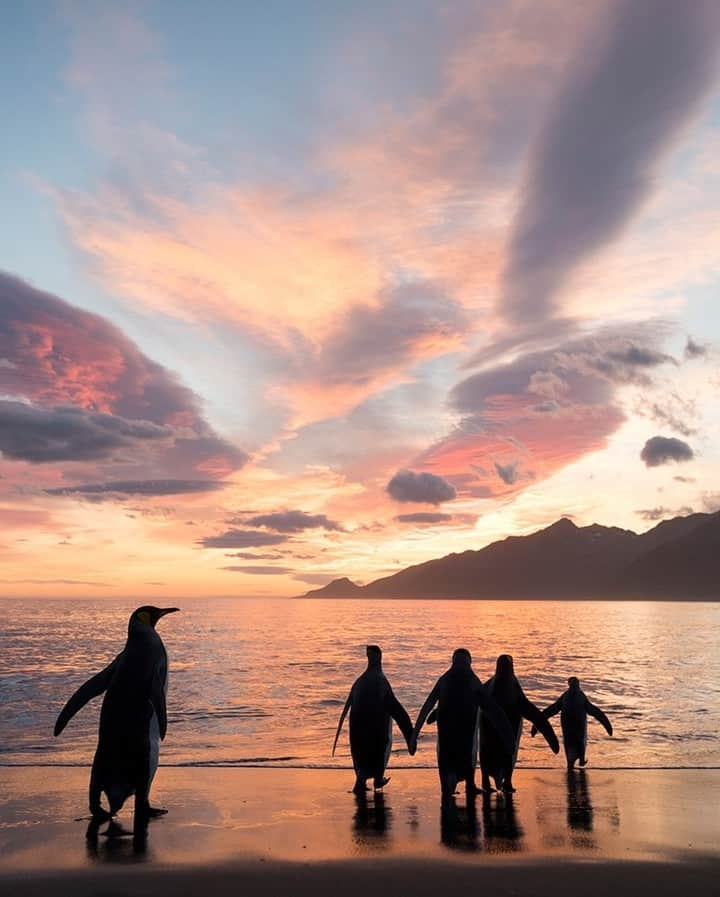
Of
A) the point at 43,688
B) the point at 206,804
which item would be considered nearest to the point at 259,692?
the point at 43,688

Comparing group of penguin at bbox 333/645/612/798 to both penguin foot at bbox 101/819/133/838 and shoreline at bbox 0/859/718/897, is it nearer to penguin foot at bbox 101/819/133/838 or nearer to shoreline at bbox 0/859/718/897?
shoreline at bbox 0/859/718/897

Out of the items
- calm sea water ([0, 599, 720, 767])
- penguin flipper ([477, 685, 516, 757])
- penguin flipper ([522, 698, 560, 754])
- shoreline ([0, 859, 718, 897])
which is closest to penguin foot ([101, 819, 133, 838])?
shoreline ([0, 859, 718, 897])

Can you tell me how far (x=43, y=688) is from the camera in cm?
3669

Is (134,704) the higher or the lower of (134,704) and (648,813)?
the higher

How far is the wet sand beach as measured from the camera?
7.70 m

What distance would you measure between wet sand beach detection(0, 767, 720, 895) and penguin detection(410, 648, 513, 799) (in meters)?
0.43

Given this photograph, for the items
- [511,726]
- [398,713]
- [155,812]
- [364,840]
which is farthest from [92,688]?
[511,726]

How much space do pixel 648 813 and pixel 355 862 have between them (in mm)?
4640

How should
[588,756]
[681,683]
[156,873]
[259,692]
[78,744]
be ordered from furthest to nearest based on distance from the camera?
1. [681,683]
2. [259,692]
3. [78,744]
4. [588,756]
5. [156,873]

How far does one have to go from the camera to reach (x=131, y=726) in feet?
32.5

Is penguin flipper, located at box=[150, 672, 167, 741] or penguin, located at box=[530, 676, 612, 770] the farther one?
penguin, located at box=[530, 676, 612, 770]

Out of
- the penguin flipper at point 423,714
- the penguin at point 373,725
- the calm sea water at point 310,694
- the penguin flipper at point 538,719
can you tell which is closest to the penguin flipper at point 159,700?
the penguin at point 373,725

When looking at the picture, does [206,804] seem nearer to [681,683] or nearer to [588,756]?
[588,756]

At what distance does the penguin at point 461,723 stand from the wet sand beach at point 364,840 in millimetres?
429
